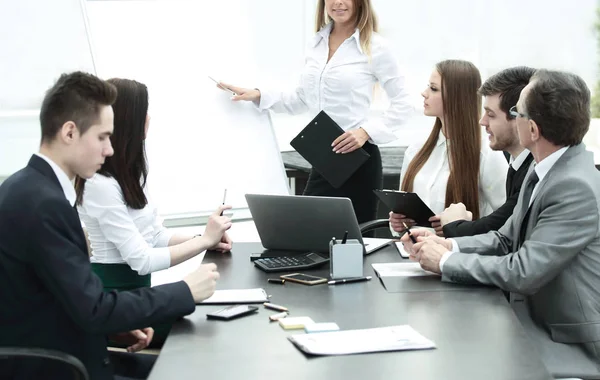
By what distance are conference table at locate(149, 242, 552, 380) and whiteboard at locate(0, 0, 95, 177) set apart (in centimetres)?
163

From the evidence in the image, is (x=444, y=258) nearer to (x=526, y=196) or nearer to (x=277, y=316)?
(x=526, y=196)

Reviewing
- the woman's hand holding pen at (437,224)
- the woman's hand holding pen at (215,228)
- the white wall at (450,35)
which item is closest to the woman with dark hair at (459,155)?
the woman's hand holding pen at (437,224)

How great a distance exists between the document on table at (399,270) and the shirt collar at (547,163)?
1.42ft

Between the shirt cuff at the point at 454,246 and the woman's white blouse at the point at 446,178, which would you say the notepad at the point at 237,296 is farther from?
the woman's white blouse at the point at 446,178

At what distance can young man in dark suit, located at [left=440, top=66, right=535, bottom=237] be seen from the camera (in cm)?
288

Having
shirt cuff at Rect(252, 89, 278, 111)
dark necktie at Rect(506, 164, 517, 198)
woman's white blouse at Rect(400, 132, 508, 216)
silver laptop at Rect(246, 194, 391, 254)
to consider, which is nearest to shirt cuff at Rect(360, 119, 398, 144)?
woman's white blouse at Rect(400, 132, 508, 216)

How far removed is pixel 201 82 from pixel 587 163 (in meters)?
1.97

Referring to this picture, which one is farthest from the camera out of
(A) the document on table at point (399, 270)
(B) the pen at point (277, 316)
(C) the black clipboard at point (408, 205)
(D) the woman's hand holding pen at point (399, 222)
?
(D) the woman's hand holding pen at point (399, 222)

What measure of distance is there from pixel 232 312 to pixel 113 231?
641mm

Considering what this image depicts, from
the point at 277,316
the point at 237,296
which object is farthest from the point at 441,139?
the point at 277,316

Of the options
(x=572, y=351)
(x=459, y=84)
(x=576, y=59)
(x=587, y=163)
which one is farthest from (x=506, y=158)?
(x=576, y=59)

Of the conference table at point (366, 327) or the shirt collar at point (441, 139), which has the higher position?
the shirt collar at point (441, 139)

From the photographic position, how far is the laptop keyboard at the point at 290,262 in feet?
8.14

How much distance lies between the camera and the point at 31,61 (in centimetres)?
363
